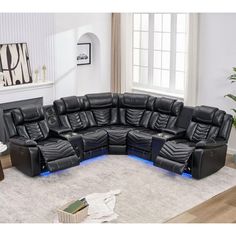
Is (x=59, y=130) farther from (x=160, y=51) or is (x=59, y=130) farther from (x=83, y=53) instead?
(x=160, y=51)

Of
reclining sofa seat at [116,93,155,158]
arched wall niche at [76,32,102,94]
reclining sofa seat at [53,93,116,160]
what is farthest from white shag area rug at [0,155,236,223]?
arched wall niche at [76,32,102,94]

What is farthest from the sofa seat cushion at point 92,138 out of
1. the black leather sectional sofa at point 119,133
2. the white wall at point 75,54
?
the white wall at point 75,54

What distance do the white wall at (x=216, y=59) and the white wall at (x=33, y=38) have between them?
314 cm

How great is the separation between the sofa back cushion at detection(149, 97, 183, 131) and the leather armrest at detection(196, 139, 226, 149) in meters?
1.09

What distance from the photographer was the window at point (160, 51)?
323 inches

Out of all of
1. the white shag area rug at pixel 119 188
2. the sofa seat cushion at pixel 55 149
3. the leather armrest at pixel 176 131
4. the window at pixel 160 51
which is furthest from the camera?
the window at pixel 160 51

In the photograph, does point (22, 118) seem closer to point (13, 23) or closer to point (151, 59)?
point (13, 23)

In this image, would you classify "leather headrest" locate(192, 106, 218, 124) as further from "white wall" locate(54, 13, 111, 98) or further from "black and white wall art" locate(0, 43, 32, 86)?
"black and white wall art" locate(0, 43, 32, 86)

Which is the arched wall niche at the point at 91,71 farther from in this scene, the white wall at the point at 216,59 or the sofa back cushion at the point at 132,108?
the white wall at the point at 216,59

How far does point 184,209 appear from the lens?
5.25 m

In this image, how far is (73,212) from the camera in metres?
4.54
